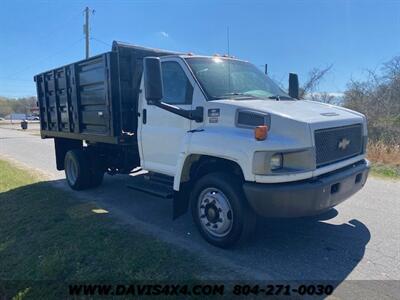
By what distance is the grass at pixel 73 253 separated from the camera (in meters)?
3.45

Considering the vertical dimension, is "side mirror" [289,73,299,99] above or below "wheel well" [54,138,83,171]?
above

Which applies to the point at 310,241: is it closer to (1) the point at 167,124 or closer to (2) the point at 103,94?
(1) the point at 167,124

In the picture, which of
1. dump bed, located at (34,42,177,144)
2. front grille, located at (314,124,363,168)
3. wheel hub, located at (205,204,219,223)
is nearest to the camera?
front grille, located at (314,124,363,168)

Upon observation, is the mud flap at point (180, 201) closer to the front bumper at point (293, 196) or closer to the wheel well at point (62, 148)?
the front bumper at point (293, 196)

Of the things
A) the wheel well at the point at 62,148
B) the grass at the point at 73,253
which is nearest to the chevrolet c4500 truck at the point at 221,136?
the grass at the point at 73,253

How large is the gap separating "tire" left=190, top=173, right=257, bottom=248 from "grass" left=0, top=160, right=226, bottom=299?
1.44 ft

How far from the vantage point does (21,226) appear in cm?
519

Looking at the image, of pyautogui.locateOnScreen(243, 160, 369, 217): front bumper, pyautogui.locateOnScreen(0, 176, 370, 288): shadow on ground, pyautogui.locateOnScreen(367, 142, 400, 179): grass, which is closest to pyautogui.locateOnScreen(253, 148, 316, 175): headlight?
pyautogui.locateOnScreen(243, 160, 369, 217): front bumper

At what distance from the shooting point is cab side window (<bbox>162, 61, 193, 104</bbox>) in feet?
14.5

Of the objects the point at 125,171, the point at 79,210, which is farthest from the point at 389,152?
the point at 79,210

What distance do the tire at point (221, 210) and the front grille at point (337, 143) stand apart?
0.96 meters

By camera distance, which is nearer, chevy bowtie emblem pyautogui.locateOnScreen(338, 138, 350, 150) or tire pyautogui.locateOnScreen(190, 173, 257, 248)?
tire pyautogui.locateOnScreen(190, 173, 257, 248)

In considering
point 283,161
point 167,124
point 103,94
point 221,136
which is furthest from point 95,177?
point 283,161

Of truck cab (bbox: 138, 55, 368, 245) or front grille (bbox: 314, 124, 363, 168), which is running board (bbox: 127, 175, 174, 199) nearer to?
truck cab (bbox: 138, 55, 368, 245)
